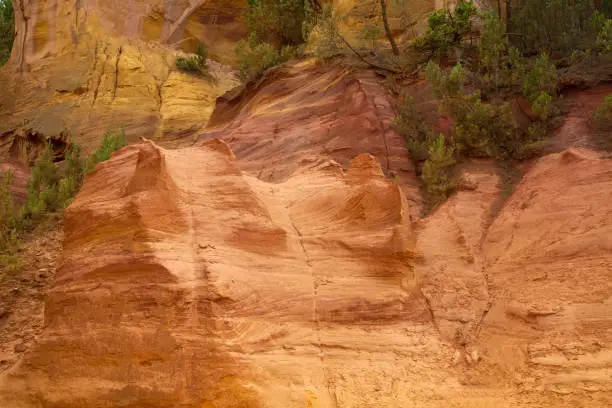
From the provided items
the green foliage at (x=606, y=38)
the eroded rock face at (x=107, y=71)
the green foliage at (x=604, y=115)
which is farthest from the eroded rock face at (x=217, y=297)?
the eroded rock face at (x=107, y=71)

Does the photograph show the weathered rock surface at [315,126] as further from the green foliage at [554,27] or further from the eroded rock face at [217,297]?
the green foliage at [554,27]

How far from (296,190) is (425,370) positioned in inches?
128

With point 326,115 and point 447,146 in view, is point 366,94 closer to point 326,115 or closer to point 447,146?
point 326,115

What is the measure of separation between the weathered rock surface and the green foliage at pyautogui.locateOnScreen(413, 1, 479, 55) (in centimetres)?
142

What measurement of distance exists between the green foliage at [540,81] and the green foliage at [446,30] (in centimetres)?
193

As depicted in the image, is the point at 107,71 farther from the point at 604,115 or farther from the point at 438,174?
the point at 604,115

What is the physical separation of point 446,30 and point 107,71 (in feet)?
37.3

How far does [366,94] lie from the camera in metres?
11.5

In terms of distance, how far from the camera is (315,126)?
37.3ft

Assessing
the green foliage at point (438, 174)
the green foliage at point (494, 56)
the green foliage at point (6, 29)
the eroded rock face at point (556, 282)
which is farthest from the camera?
the green foliage at point (6, 29)

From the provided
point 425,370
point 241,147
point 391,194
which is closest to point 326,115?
point 241,147

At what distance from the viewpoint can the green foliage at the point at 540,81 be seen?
1074 cm

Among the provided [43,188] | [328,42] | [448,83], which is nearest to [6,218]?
[43,188]

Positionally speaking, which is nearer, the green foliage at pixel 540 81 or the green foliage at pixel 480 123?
the green foliage at pixel 480 123
